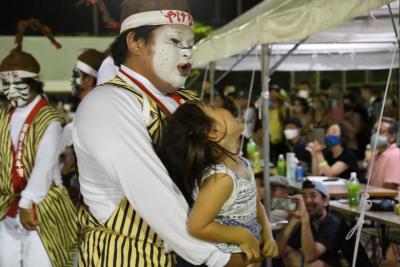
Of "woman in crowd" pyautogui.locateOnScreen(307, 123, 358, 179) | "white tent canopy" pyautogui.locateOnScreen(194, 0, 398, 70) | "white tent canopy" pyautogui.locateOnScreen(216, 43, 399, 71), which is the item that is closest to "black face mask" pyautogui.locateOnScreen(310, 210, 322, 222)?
"white tent canopy" pyautogui.locateOnScreen(194, 0, 398, 70)

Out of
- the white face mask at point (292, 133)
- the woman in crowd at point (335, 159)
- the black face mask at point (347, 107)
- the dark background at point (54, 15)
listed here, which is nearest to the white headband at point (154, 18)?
the woman in crowd at point (335, 159)

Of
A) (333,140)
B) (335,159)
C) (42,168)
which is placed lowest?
(335,159)

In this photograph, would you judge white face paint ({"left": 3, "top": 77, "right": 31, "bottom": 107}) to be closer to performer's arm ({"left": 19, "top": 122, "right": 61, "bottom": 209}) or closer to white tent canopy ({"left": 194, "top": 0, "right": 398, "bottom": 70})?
performer's arm ({"left": 19, "top": 122, "right": 61, "bottom": 209})

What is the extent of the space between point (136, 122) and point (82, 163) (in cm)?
25

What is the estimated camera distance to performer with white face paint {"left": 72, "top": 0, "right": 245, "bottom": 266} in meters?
2.05

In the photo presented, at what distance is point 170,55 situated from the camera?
2.37m

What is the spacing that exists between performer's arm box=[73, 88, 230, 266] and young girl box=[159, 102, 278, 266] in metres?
0.05

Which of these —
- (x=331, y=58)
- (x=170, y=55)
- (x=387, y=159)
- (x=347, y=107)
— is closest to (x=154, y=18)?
(x=170, y=55)

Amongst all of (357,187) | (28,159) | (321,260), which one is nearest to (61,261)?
(28,159)

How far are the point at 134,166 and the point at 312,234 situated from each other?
3.55 m

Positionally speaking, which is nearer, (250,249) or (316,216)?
(250,249)

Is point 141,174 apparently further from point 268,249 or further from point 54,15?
point 54,15

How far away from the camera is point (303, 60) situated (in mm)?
12961

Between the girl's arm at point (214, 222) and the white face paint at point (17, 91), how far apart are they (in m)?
2.62
